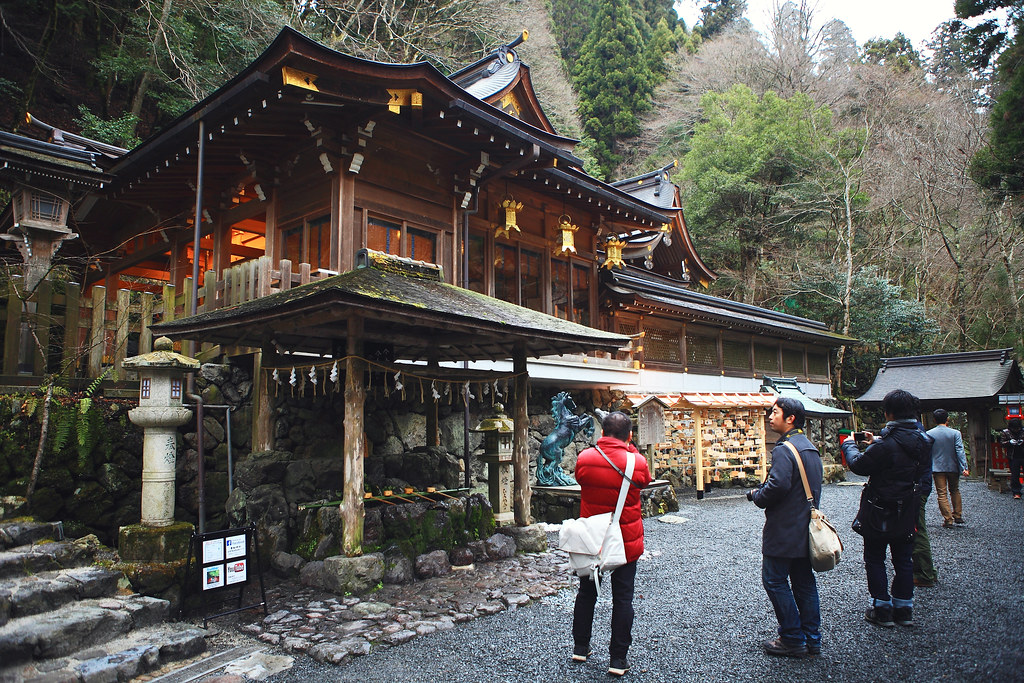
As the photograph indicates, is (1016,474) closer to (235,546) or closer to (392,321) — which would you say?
(392,321)

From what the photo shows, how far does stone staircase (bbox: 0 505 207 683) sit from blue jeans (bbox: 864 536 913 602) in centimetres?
577

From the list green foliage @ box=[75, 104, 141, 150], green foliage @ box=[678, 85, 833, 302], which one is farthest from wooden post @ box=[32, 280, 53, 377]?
green foliage @ box=[678, 85, 833, 302]

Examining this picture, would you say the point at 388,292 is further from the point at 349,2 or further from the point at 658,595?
the point at 349,2

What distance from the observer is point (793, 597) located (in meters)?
4.77

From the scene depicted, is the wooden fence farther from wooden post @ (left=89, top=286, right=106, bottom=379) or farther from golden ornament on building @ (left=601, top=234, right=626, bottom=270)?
golden ornament on building @ (left=601, top=234, right=626, bottom=270)

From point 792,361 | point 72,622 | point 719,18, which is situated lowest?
point 72,622

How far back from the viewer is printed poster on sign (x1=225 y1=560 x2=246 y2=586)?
583 cm

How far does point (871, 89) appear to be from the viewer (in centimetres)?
3153

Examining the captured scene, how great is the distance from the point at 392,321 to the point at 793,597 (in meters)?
5.10

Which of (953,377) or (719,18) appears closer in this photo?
(953,377)

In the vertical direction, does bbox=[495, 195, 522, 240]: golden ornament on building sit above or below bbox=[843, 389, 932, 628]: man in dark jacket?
above

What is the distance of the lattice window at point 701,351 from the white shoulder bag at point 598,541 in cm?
1581

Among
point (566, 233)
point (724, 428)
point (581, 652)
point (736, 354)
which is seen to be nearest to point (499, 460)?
point (581, 652)

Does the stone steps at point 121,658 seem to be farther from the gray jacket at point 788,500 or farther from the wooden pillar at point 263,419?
the gray jacket at point 788,500
